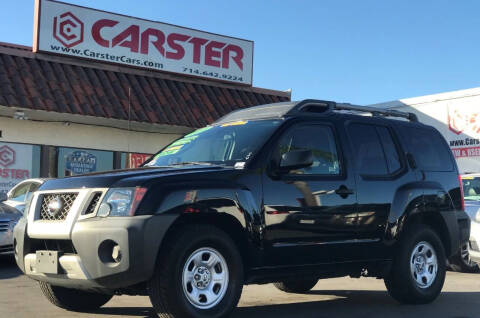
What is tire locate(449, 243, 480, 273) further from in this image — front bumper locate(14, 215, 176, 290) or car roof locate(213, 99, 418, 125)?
front bumper locate(14, 215, 176, 290)

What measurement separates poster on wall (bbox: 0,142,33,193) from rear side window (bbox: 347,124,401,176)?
1163cm

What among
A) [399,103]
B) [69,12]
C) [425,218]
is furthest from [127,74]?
[425,218]

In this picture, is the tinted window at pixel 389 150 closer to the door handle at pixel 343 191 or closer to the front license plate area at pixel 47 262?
the door handle at pixel 343 191

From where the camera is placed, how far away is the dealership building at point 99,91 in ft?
52.3

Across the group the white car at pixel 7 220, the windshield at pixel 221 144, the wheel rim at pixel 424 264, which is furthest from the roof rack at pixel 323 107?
the white car at pixel 7 220

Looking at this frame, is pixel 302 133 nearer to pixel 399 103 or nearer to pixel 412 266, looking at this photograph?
pixel 412 266

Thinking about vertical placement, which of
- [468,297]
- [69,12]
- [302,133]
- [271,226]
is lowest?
[468,297]

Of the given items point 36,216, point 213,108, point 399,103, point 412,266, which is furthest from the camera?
point 213,108

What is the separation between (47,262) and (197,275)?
4.05ft

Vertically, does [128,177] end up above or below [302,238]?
above

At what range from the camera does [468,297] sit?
25.5 ft

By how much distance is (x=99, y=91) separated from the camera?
16.6m

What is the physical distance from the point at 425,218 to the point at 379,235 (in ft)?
3.20

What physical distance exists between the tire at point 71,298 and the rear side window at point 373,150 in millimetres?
2918
